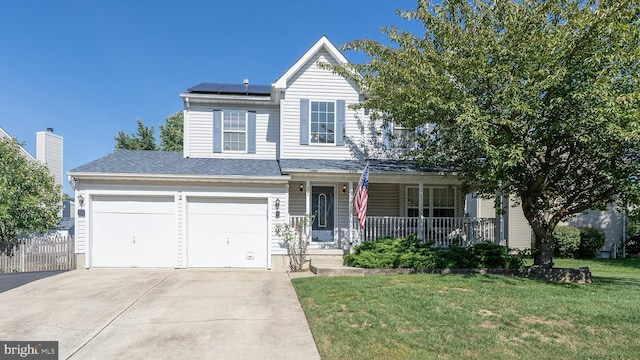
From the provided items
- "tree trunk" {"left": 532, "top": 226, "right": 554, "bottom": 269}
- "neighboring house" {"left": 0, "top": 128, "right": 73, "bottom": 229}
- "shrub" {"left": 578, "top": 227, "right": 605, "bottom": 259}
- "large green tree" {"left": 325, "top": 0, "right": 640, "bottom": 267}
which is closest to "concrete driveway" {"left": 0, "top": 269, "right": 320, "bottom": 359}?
"large green tree" {"left": 325, "top": 0, "right": 640, "bottom": 267}

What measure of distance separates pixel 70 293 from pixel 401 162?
10365mm

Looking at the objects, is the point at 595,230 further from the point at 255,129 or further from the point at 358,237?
the point at 255,129

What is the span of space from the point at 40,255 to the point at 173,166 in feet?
14.9

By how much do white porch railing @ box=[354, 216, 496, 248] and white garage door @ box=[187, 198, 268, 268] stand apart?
3307 mm

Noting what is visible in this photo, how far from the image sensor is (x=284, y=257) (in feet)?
36.6

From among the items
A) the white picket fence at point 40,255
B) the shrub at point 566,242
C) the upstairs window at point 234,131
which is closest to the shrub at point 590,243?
the shrub at point 566,242

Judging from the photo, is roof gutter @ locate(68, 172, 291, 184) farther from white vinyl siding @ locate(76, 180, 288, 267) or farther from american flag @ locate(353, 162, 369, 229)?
american flag @ locate(353, 162, 369, 229)

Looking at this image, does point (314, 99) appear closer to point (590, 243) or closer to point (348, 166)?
point (348, 166)

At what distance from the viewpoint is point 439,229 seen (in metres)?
12.3

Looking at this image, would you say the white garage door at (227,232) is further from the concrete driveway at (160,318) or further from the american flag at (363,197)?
the american flag at (363,197)

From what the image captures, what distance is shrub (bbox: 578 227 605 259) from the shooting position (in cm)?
1612

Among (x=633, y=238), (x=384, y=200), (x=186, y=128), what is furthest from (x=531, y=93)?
(x=633, y=238)

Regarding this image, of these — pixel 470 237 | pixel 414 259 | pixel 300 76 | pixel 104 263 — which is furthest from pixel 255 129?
pixel 470 237

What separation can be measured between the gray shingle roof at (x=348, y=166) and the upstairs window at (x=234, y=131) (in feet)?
6.96
